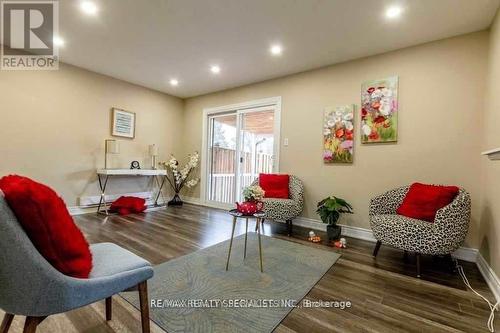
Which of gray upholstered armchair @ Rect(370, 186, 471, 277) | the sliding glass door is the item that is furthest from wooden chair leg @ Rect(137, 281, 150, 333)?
the sliding glass door

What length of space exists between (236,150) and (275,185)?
148 centimetres

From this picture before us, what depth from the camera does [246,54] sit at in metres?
3.31

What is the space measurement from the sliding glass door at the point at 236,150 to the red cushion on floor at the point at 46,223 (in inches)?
142

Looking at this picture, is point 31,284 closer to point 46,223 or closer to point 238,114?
point 46,223

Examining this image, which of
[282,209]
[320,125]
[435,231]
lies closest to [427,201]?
[435,231]

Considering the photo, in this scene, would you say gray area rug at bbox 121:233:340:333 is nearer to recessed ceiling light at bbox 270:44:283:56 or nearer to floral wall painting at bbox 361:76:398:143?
floral wall painting at bbox 361:76:398:143

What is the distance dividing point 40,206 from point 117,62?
3669mm

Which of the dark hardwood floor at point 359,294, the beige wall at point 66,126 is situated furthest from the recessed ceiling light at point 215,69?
the dark hardwood floor at point 359,294

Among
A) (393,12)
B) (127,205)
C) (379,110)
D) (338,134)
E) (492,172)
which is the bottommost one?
(127,205)

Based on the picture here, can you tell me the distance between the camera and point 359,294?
70.2 inches

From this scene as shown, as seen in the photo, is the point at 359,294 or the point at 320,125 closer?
the point at 359,294

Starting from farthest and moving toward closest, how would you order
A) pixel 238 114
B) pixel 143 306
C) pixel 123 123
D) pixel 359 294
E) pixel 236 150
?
pixel 236 150 → pixel 238 114 → pixel 123 123 → pixel 359 294 → pixel 143 306

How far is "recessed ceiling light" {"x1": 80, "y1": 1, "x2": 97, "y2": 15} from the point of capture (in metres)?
2.34

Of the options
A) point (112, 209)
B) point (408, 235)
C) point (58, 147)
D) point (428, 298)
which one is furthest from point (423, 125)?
point (58, 147)
